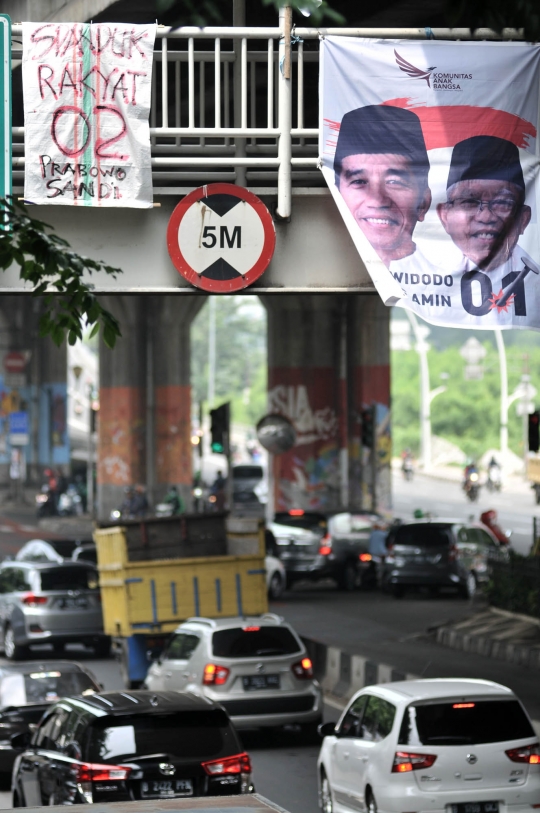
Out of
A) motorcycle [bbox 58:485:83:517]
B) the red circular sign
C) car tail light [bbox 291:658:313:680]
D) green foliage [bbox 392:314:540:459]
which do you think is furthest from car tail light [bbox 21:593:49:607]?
green foliage [bbox 392:314:540:459]

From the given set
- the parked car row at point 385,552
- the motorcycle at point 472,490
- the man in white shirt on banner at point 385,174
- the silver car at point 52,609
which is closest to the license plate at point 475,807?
the man in white shirt on banner at point 385,174

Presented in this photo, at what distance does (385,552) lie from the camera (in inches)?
1272

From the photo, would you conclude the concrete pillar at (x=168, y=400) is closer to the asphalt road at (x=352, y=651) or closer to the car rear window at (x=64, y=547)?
the asphalt road at (x=352, y=651)

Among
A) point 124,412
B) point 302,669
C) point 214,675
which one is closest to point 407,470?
point 124,412

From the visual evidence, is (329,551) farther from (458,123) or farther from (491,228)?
Result: (458,123)

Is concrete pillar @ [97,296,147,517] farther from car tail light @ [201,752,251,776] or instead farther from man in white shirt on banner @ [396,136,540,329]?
car tail light @ [201,752,251,776]

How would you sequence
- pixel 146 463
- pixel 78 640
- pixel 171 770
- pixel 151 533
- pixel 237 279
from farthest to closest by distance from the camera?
pixel 146 463, pixel 78 640, pixel 151 533, pixel 237 279, pixel 171 770

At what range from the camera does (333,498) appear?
44.5 meters

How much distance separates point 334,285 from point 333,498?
32.4 m

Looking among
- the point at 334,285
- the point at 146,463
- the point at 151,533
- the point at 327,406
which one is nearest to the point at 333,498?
the point at 327,406

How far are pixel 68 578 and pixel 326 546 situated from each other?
10.2 metres

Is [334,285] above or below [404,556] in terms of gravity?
above

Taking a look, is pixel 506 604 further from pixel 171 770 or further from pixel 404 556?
pixel 171 770

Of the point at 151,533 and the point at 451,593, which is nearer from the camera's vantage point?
the point at 151,533
